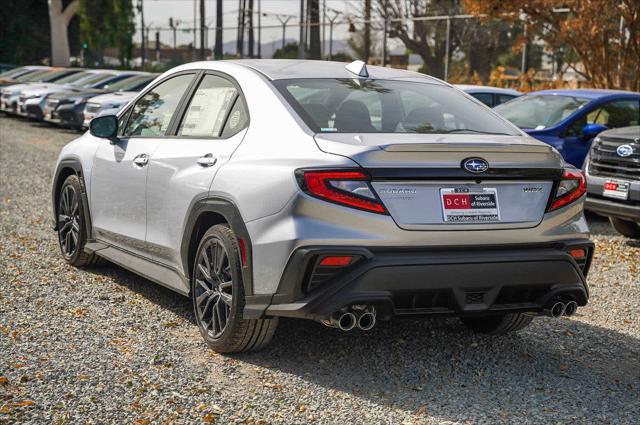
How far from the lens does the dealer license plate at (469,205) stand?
4.60 metres

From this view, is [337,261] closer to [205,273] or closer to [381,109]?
[205,273]

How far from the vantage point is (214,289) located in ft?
17.1

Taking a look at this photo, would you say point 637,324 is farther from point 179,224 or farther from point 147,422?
point 147,422

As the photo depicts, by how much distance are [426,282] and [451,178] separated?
1.72 feet

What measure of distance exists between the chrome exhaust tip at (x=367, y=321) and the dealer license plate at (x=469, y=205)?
23.1 inches

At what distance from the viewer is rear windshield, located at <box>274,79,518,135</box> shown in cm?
503

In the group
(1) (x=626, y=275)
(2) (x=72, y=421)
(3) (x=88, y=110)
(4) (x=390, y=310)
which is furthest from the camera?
(3) (x=88, y=110)

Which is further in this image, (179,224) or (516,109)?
(516,109)

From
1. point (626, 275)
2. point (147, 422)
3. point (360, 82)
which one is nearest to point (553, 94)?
point (626, 275)

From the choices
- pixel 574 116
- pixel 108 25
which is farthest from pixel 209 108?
pixel 108 25

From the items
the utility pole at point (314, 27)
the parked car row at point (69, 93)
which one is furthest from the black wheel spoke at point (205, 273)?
the utility pole at point (314, 27)

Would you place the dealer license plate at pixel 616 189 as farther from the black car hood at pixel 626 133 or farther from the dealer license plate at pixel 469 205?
the dealer license plate at pixel 469 205

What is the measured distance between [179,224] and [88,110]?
16.3 m

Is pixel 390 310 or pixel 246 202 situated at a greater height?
pixel 246 202
